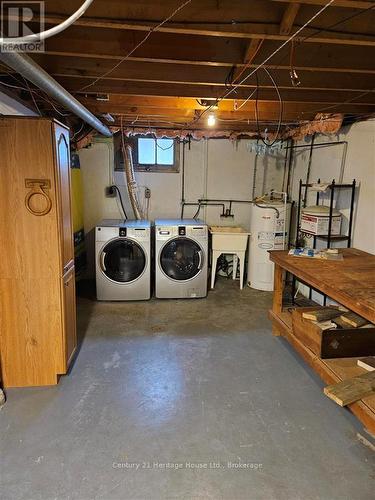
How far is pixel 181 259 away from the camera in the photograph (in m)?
4.23

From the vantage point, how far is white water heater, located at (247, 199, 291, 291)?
4.36 m

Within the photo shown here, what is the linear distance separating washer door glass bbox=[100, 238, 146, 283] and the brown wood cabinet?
4.95 ft

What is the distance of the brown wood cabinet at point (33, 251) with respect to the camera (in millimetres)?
2098

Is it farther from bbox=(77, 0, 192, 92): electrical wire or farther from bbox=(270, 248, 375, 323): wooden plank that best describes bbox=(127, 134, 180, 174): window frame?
bbox=(270, 248, 375, 323): wooden plank

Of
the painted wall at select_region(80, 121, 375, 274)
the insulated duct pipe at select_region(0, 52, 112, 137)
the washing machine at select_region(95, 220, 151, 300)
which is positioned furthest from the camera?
the painted wall at select_region(80, 121, 375, 274)

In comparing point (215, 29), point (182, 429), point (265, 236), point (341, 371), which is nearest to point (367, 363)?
point (341, 371)

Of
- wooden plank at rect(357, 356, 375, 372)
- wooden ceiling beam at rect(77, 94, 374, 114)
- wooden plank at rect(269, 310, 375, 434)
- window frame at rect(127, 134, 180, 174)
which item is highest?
wooden ceiling beam at rect(77, 94, 374, 114)

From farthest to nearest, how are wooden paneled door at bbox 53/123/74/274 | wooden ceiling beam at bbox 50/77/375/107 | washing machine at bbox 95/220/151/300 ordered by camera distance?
washing machine at bbox 95/220/151/300 < wooden ceiling beam at bbox 50/77/375/107 < wooden paneled door at bbox 53/123/74/274

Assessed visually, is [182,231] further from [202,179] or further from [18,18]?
[18,18]

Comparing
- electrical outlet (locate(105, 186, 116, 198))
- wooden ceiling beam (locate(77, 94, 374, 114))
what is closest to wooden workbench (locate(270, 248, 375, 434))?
wooden ceiling beam (locate(77, 94, 374, 114))

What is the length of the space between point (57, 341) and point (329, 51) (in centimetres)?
269

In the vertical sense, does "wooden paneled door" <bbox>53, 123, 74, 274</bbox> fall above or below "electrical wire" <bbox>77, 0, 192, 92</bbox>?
below

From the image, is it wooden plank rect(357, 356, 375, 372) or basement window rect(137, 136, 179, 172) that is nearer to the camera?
wooden plank rect(357, 356, 375, 372)

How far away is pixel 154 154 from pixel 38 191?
290cm
